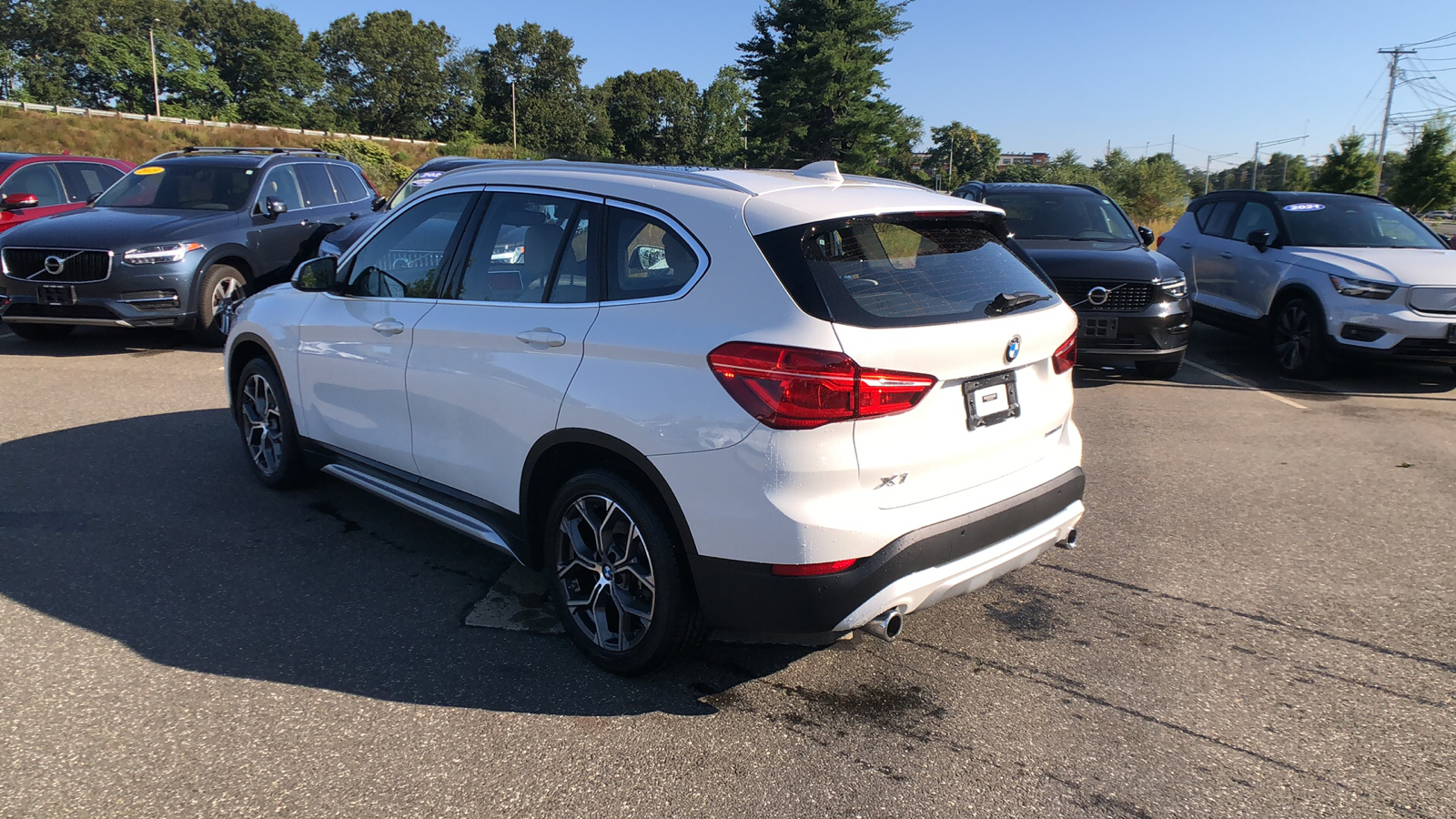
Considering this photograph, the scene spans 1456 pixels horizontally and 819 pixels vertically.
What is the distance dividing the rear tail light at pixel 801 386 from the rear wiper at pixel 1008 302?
0.67 meters

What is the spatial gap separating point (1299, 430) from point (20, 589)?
8.31 meters

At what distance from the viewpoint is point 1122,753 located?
302 centimetres

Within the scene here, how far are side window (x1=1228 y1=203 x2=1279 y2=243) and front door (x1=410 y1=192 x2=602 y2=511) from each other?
9336mm

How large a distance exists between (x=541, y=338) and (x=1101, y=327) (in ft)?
21.2

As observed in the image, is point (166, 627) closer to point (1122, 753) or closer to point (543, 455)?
point (543, 455)

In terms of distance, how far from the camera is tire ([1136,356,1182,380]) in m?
8.95

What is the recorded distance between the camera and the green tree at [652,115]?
116625 millimetres

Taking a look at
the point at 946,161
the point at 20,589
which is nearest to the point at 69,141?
the point at 20,589

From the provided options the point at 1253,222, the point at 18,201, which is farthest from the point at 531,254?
the point at 18,201

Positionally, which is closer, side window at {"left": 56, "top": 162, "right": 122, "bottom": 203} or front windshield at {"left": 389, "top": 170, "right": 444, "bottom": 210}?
front windshield at {"left": 389, "top": 170, "right": 444, "bottom": 210}

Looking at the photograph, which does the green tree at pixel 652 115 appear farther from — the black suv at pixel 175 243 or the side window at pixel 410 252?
the side window at pixel 410 252

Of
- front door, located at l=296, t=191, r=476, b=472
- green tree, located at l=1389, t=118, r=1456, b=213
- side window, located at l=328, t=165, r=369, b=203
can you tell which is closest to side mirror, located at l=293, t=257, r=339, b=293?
front door, located at l=296, t=191, r=476, b=472

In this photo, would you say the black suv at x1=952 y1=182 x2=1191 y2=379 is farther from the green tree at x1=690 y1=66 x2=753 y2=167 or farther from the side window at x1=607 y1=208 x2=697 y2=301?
the green tree at x1=690 y1=66 x2=753 y2=167

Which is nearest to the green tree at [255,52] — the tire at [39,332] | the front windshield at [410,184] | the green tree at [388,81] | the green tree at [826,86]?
the green tree at [388,81]
